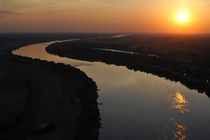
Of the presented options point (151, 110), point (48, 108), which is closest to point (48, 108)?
point (48, 108)

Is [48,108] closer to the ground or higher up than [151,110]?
higher up

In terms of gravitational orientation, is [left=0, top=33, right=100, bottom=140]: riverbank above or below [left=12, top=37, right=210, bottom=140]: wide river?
above

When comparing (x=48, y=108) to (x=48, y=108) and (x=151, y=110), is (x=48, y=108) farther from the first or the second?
(x=151, y=110)

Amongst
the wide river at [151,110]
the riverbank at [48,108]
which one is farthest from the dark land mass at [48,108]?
the wide river at [151,110]

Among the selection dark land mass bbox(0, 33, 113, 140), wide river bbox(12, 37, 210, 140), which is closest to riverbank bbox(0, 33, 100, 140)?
dark land mass bbox(0, 33, 113, 140)

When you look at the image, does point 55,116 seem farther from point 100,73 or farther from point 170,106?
point 100,73

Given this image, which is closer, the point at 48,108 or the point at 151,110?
the point at 48,108

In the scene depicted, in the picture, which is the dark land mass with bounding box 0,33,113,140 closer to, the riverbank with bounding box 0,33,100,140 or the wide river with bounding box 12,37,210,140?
the riverbank with bounding box 0,33,100,140
